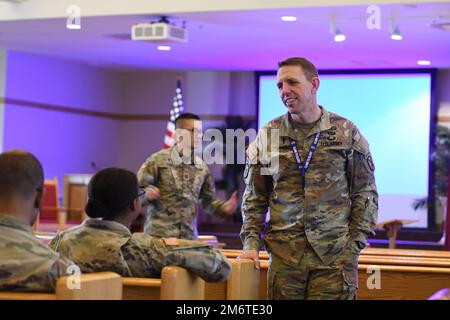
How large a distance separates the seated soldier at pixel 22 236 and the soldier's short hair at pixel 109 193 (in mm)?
408

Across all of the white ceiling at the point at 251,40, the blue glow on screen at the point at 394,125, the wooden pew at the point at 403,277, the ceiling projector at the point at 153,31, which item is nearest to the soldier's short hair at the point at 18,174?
the wooden pew at the point at 403,277

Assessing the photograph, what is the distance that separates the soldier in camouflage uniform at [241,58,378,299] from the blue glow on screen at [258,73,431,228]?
10415 millimetres

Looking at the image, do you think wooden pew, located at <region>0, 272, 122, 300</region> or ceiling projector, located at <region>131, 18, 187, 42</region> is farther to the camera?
ceiling projector, located at <region>131, 18, 187, 42</region>

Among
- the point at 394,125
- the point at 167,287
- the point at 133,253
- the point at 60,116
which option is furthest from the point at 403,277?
the point at 60,116

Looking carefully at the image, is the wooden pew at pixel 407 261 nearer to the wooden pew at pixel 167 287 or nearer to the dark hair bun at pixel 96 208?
the wooden pew at pixel 167 287

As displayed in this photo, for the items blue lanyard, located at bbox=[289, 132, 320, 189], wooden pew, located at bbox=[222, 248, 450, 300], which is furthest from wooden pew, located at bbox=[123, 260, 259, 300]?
wooden pew, located at bbox=[222, 248, 450, 300]

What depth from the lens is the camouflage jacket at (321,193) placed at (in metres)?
3.61

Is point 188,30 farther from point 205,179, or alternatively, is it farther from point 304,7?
point 205,179

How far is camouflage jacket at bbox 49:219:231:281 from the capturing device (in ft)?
9.55

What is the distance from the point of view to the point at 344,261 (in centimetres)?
360

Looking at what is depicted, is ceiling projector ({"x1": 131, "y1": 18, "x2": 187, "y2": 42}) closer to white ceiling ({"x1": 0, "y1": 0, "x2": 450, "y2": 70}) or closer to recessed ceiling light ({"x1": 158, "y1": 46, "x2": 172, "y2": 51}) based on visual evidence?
white ceiling ({"x1": 0, "y1": 0, "x2": 450, "y2": 70})

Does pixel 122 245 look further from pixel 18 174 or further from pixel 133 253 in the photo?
pixel 18 174

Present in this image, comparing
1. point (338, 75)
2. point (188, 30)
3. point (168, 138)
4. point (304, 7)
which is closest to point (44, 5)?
point (188, 30)

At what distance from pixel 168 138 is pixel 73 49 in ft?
6.90
